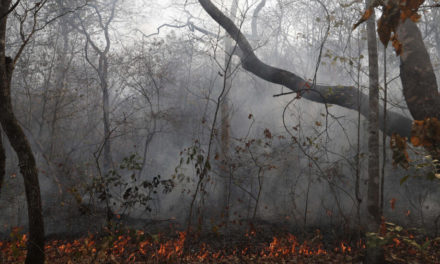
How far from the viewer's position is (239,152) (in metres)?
11.1

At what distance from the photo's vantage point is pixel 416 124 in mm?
1473

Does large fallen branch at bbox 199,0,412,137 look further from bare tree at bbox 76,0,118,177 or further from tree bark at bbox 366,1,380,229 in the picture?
bare tree at bbox 76,0,118,177

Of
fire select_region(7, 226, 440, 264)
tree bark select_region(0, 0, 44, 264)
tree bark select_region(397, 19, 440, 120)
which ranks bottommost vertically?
fire select_region(7, 226, 440, 264)

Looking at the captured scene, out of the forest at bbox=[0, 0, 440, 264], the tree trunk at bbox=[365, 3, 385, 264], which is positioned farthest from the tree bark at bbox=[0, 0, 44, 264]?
the tree trunk at bbox=[365, 3, 385, 264]

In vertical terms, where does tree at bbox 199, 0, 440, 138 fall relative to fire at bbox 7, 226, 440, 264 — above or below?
above

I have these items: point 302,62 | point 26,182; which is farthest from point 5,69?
point 302,62

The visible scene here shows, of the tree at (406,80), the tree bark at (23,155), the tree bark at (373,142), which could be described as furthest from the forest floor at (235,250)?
the tree at (406,80)

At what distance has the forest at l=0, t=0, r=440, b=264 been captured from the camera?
3.84 meters

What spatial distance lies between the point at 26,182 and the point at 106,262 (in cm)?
158

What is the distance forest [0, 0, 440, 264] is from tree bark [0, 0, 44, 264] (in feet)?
0.06

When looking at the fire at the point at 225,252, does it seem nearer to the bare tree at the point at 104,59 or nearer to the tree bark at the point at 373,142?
the tree bark at the point at 373,142

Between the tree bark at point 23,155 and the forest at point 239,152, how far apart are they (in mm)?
18

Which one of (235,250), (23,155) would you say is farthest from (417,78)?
(23,155)

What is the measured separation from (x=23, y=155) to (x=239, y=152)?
314 inches
